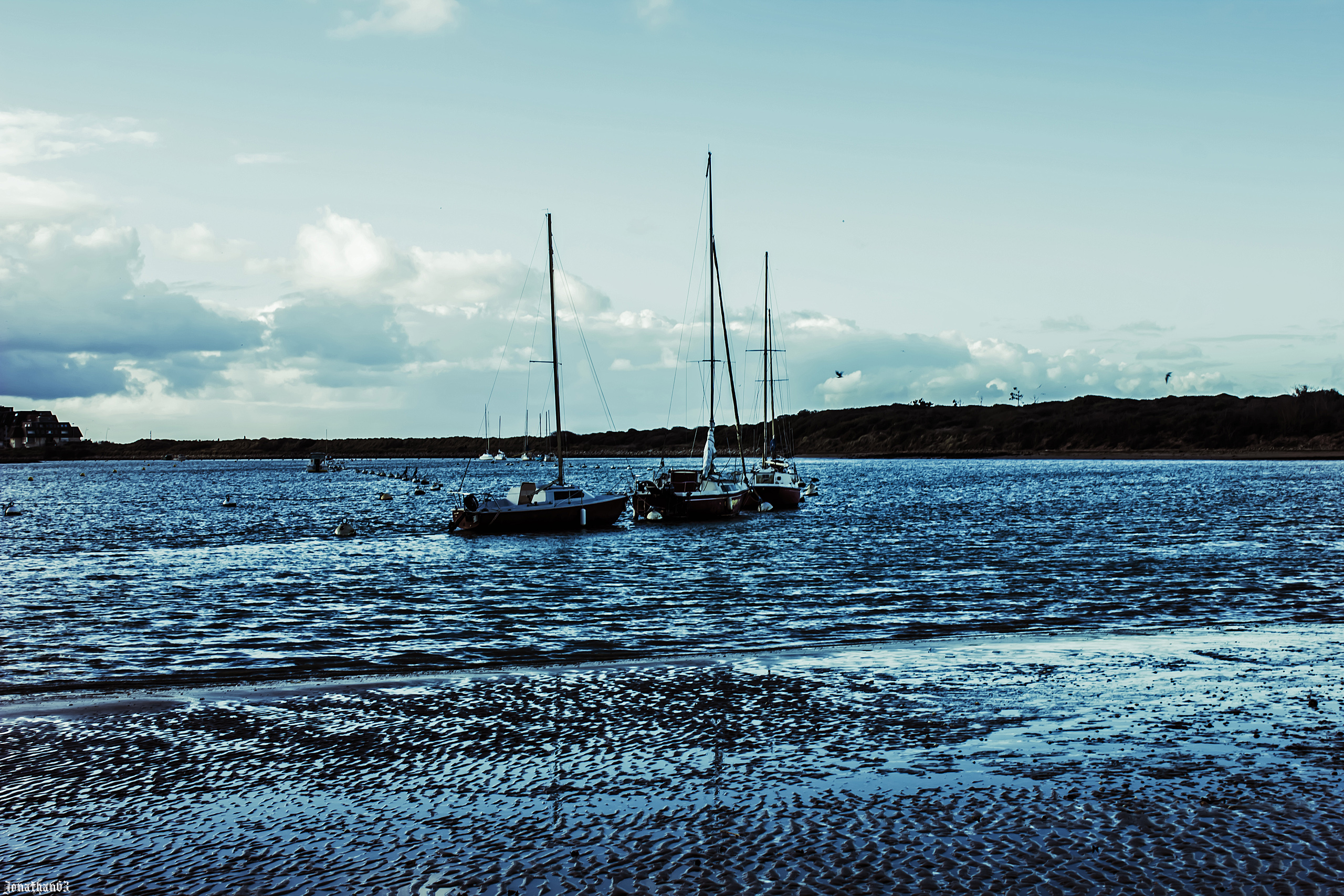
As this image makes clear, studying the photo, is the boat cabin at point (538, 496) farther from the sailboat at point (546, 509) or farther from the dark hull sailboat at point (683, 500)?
the dark hull sailboat at point (683, 500)

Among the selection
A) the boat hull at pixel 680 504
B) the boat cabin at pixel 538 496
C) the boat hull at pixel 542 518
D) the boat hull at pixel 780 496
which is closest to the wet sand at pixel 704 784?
the boat hull at pixel 542 518

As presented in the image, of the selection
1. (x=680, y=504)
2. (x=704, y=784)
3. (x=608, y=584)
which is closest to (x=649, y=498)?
(x=680, y=504)

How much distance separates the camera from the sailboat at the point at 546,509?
44.3 m

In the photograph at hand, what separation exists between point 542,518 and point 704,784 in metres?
36.1

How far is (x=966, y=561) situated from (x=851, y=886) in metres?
25.7

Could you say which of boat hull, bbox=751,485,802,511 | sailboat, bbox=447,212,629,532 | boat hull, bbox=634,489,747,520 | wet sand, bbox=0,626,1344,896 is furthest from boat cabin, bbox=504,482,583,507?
wet sand, bbox=0,626,1344,896

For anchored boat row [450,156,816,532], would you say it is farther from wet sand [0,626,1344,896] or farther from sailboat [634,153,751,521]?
wet sand [0,626,1344,896]

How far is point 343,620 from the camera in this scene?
20.8 meters

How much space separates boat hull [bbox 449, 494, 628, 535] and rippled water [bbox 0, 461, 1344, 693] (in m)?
0.80

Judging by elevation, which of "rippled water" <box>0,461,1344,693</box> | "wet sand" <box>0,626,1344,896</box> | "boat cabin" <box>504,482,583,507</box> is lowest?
"rippled water" <box>0,461,1344,693</box>

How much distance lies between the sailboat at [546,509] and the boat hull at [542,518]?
0.02 m

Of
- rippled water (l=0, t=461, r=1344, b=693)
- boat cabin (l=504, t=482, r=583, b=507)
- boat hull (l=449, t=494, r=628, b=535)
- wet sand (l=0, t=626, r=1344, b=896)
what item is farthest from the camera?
boat cabin (l=504, t=482, r=583, b=507)

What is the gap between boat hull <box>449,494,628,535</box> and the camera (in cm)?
4428

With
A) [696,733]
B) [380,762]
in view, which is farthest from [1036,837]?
[380,762]
